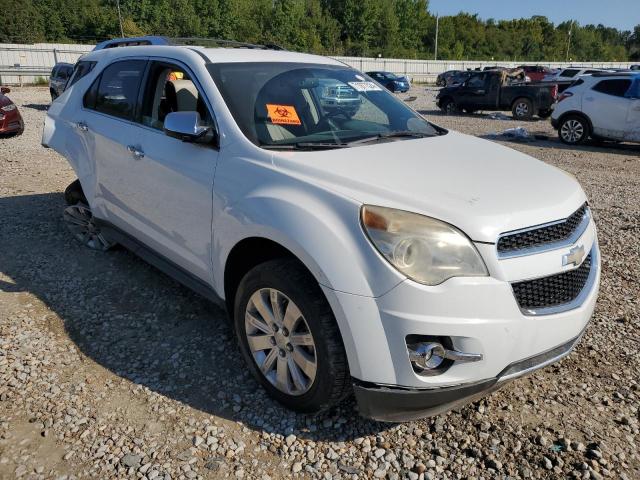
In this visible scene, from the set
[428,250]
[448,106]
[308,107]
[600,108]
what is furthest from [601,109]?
[428,250]

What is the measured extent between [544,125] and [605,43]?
12815 centimetres

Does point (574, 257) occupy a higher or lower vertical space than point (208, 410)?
higher

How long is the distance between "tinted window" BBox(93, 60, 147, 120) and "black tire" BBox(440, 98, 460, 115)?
17.4 meters

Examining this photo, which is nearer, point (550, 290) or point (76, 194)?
point (550, 290)

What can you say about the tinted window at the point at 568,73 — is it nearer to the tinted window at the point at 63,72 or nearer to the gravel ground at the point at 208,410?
the tinted window at the point at 63,72

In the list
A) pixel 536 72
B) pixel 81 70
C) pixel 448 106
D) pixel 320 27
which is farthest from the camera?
pixel 320 27

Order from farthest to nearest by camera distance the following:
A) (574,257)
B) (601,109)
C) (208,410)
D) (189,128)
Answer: (601,109) → (189,128) → (208,410) → (574,257)

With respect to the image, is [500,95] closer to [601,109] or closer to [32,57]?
[601,109]

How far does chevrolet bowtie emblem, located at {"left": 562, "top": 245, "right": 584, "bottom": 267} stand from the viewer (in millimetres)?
2391

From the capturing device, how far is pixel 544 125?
16.6m

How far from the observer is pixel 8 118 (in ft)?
38.3

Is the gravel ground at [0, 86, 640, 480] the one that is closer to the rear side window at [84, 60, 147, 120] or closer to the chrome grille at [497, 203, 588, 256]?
the chrome grille at [497, 203, 588, 256]

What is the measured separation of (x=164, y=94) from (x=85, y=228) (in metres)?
2.04

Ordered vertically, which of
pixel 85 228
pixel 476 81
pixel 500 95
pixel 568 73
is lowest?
pixel 85 228
